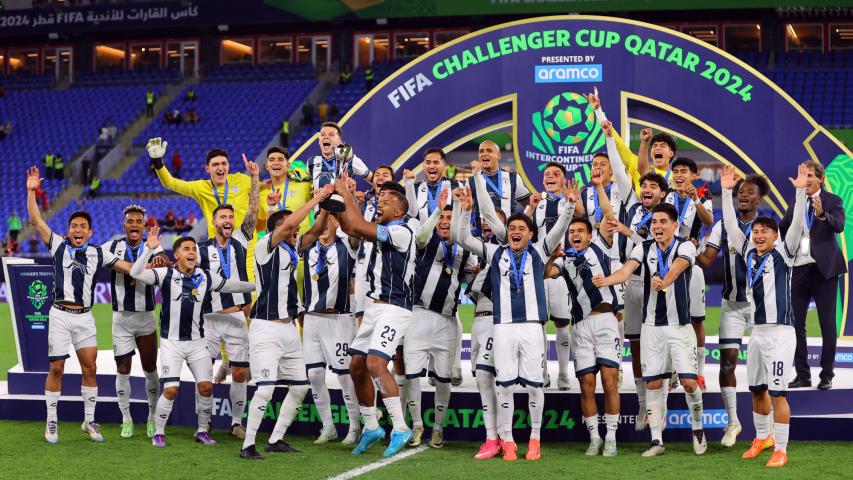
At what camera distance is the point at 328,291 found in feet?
28.4

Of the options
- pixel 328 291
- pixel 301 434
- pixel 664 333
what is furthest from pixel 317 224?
pixel 664 333

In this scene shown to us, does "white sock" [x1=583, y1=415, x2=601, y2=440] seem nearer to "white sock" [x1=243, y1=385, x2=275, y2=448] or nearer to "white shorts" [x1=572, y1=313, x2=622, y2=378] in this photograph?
"white shorts" [x1=572, y1=313, x2=622, y2=378]

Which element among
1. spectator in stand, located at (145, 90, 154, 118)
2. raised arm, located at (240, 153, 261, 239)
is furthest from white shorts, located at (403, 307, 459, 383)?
spectator in stand, located at (145, 90, 154, 118)

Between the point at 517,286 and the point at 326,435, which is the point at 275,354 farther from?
the point at 517,286

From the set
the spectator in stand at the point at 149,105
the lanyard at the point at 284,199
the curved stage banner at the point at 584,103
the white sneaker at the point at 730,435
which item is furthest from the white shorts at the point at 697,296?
the spectator in stand at the point at 149,105

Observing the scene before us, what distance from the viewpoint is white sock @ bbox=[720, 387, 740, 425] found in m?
8.53

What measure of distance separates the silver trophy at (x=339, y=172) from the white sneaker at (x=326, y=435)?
6.89 ft

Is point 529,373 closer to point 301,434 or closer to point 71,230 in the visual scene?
point 301,434

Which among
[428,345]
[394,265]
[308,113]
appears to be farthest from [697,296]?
[308,113]

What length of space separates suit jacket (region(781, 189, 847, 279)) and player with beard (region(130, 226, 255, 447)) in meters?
4.98

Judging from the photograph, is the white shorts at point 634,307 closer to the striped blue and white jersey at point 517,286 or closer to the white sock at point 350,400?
the striped blue and white jersey at point 517,286

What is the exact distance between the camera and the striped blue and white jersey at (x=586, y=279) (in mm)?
8414

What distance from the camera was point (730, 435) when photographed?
28.0 feet

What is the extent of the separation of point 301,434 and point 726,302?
3.80m
